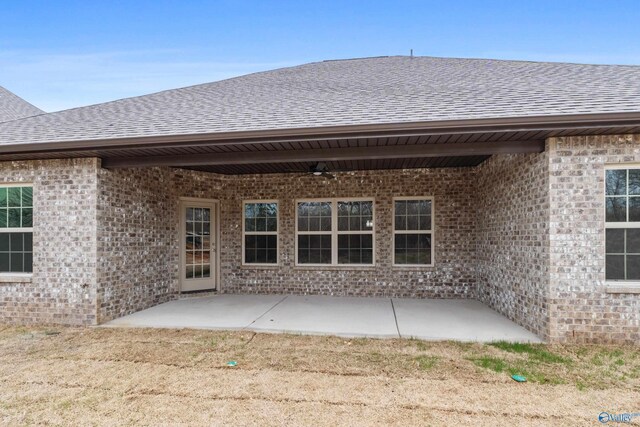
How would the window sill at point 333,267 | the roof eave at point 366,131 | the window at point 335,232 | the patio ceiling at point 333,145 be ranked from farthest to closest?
1. the window at point 335,232
2. the window sill at point 333,267
3. the patio ceiling at point 333,145
4. the roof eave at point 366,131

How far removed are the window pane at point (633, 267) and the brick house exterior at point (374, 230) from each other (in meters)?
0.27

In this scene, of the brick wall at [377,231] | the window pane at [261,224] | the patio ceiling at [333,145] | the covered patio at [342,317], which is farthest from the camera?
the window pane at [261,224]

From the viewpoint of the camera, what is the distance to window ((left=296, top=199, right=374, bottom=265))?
8016mm

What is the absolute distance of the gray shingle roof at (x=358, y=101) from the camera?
4.70 meters

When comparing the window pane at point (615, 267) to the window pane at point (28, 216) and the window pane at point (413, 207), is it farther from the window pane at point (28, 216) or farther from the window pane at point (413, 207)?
the window pane at point (28, 216)

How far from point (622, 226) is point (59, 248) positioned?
8746 millimetres

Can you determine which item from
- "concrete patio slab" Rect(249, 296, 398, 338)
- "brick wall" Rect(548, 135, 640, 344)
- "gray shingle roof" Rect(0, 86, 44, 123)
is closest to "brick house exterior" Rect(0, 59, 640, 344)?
"brick wall" Rect(548, 135, 640, 344)

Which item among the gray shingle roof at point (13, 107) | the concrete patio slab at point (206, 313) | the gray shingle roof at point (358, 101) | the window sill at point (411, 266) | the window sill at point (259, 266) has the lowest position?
the concrete patio slab at point (206, 313)

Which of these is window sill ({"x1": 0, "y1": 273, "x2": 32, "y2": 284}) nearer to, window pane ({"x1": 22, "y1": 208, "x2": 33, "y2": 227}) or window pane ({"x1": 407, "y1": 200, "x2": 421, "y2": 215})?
window pane ({"x1": 22, "y1": 208, "x2": 33, "y2": 227})

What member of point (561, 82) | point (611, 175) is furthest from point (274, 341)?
point (561, 82)

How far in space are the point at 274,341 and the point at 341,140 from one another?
9.92 feet

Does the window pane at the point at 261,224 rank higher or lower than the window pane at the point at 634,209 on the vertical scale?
lower

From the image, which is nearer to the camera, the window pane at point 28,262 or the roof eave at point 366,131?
the roof eave at point 366,131

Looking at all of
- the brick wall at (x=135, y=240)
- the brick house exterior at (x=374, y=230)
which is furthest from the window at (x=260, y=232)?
the brick wall at (x=135, y=240)
